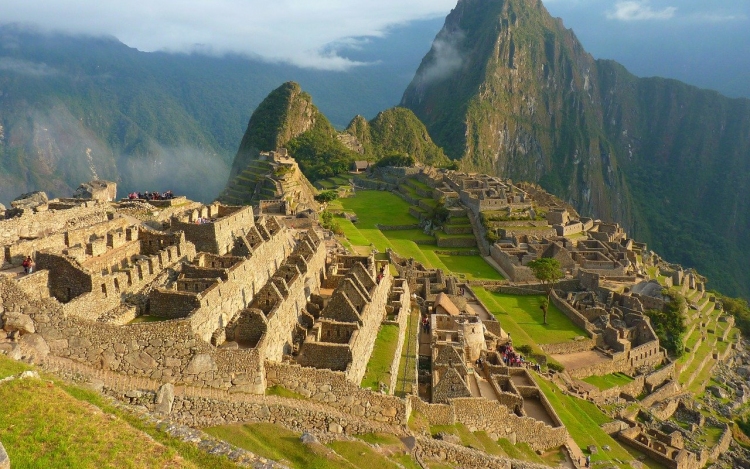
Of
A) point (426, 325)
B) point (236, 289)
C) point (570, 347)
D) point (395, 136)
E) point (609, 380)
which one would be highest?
point (395, 136)

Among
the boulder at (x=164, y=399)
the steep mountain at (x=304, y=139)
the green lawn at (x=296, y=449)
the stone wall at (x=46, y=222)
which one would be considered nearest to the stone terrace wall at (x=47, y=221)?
the stone wall at (x=46, y=222)

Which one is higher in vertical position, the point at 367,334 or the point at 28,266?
the point at 28,266

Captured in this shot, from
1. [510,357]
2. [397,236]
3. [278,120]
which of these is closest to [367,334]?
[510,357]

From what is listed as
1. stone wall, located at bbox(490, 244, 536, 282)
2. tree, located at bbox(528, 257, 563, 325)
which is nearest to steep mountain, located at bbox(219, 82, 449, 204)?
stone wall, located at bbox(490, 244, 536, 282)

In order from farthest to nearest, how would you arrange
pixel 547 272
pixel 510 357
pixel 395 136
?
pixel 395 136
pixel 547 272
pixel 510 357

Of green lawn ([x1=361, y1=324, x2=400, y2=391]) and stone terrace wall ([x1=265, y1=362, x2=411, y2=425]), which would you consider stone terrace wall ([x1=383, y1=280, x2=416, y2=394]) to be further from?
stone terrace wall ([x1=265, y1=362, x2=411, y2=425])

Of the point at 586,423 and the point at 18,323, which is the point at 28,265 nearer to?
the point at 18,323
